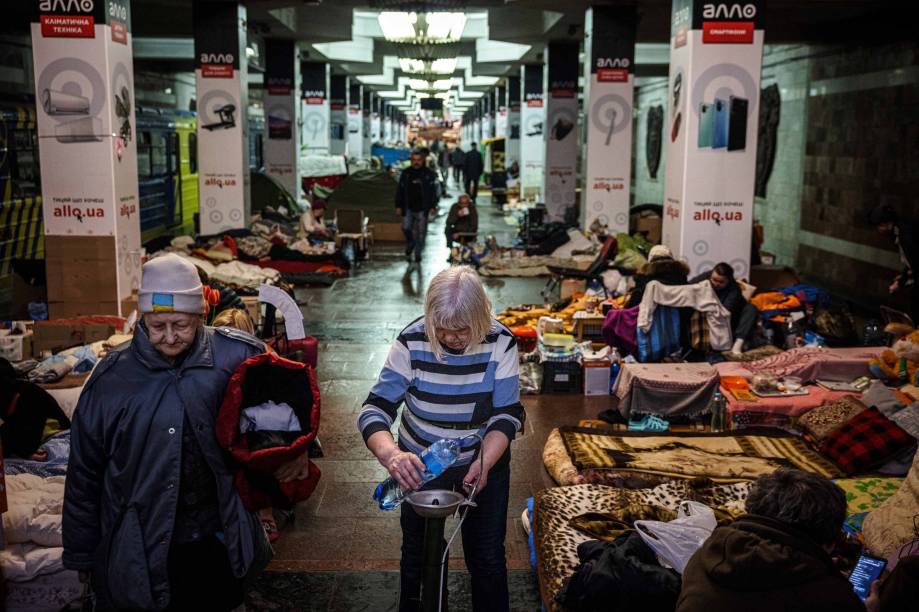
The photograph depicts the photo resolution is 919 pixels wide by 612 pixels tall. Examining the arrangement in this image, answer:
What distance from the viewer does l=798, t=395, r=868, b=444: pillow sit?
19.8ft

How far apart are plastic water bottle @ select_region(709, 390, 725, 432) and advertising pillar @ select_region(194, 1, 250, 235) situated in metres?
9.40

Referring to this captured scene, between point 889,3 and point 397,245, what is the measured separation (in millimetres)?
9627

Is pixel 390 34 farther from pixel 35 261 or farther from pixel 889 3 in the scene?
pixel 889 3

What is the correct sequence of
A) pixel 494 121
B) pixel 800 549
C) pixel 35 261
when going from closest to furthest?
pixel 800 549
pixel 35 261
pixel 494 121

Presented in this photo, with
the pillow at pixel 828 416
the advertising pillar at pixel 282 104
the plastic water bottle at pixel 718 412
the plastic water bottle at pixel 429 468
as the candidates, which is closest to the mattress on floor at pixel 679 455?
the pillow at pixel 828 416

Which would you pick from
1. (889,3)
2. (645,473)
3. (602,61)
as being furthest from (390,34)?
(645,473)

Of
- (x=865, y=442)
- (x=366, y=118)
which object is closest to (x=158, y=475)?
(x=865, y=442)

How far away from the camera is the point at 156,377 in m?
3.06

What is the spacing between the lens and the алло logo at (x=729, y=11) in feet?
31.3

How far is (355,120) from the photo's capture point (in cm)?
3953

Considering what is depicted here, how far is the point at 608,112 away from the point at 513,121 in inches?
650

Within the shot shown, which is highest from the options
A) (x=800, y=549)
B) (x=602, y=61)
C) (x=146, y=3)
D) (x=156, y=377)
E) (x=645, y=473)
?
(x=146, y=3)

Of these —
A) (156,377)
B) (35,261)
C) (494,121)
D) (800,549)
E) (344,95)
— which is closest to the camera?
(800,549)

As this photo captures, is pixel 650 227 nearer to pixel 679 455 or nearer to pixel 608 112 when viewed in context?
pixel 608 112
